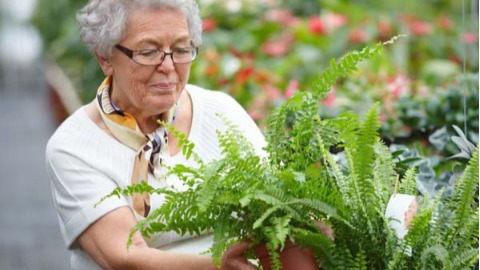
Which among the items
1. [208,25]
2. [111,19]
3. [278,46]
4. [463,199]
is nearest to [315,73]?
[278,46]

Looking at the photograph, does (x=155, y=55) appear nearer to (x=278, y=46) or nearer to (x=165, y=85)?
(x=165, y=85)

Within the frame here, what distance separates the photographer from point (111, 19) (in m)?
2.83

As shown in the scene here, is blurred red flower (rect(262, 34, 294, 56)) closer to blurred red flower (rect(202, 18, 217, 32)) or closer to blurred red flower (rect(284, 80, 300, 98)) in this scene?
blurred red flower (rect(202, 18, 217, 32))

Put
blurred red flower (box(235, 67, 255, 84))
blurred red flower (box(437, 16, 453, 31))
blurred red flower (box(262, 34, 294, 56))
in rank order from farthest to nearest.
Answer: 1. blurred red flower (box(437, 16, 453, 31))
2. blurred red flower (box(262, 34, 294, 56))
3. blurred red flower (box(235, 67, 255, 84))

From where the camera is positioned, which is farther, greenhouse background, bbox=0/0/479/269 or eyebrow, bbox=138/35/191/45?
greenhouse background, bbox=0/0/479/269

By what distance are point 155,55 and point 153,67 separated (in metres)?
0.03

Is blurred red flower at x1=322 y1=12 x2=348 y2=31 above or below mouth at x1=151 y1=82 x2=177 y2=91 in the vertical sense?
above

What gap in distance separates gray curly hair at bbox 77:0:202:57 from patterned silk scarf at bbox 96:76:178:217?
0.16 metres

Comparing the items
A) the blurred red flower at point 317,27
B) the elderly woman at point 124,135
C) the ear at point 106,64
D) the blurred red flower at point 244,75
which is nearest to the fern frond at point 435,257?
the elderly woman at point 124,135

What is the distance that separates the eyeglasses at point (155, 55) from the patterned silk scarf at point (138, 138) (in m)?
0.20

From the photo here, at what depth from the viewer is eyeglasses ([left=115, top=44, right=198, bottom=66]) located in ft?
9.17

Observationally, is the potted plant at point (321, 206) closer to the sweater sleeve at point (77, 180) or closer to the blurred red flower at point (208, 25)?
the sweater sleeve at point (77, 180)

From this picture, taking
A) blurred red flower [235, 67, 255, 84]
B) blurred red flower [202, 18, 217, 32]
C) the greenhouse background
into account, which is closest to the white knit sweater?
the greenhouse background

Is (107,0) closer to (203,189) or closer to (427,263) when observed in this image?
(203,189)
